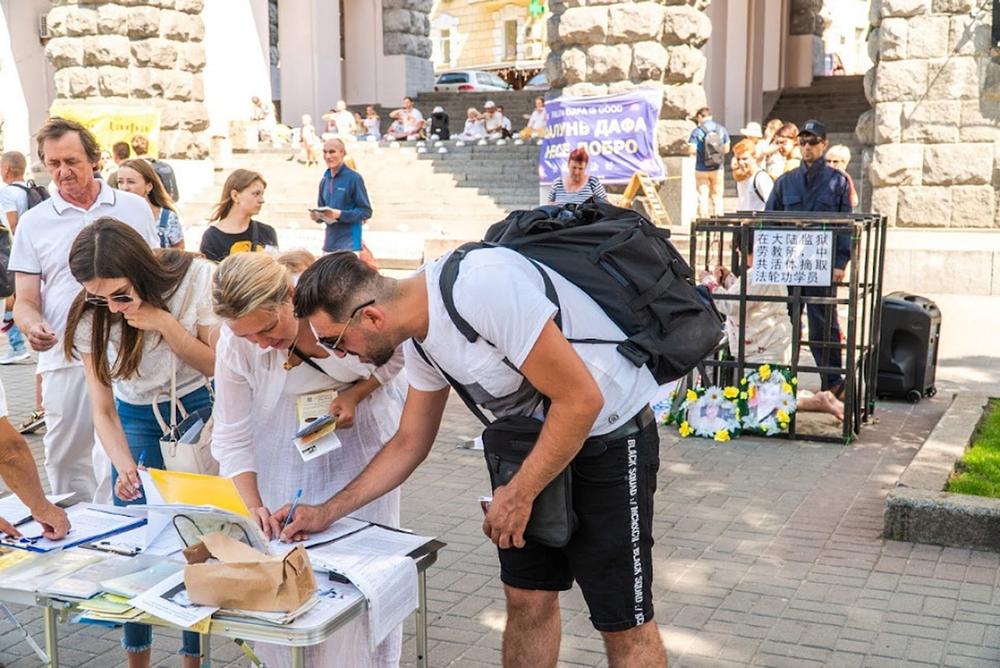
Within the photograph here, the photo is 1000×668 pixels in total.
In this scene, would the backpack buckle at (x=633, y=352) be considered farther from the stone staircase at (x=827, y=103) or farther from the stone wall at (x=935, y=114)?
the stone staircase at (x=827, y=103)

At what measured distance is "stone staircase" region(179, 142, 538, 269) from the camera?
17109mm

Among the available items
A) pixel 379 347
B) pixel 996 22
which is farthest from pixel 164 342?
pixel 996 22

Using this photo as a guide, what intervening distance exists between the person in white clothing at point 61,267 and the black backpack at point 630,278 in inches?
99.6

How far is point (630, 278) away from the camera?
3.04 metres

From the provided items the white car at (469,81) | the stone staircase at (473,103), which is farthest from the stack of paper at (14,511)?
the white car at (469,81)

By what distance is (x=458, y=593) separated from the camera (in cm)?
506

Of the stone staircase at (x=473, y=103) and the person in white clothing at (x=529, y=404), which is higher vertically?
the stone staircase at (x=473, y=103)

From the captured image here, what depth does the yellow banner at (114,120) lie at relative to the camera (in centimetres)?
1847

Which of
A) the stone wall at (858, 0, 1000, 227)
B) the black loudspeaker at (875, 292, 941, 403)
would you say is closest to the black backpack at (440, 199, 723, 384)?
the black loudspeaker at (875, 292, 941, 403)

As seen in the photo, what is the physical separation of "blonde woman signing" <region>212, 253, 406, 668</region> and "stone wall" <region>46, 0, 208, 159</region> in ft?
54.6

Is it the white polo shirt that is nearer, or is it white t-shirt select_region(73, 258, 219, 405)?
white t-shirt select_region(73, 258, 219, 405)

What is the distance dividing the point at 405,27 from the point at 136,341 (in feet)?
83.7

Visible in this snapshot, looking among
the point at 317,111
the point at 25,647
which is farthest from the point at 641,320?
the point at 317,111

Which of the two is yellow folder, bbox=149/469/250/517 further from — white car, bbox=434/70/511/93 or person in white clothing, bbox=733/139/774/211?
white car, bbox=434/70/511/93
